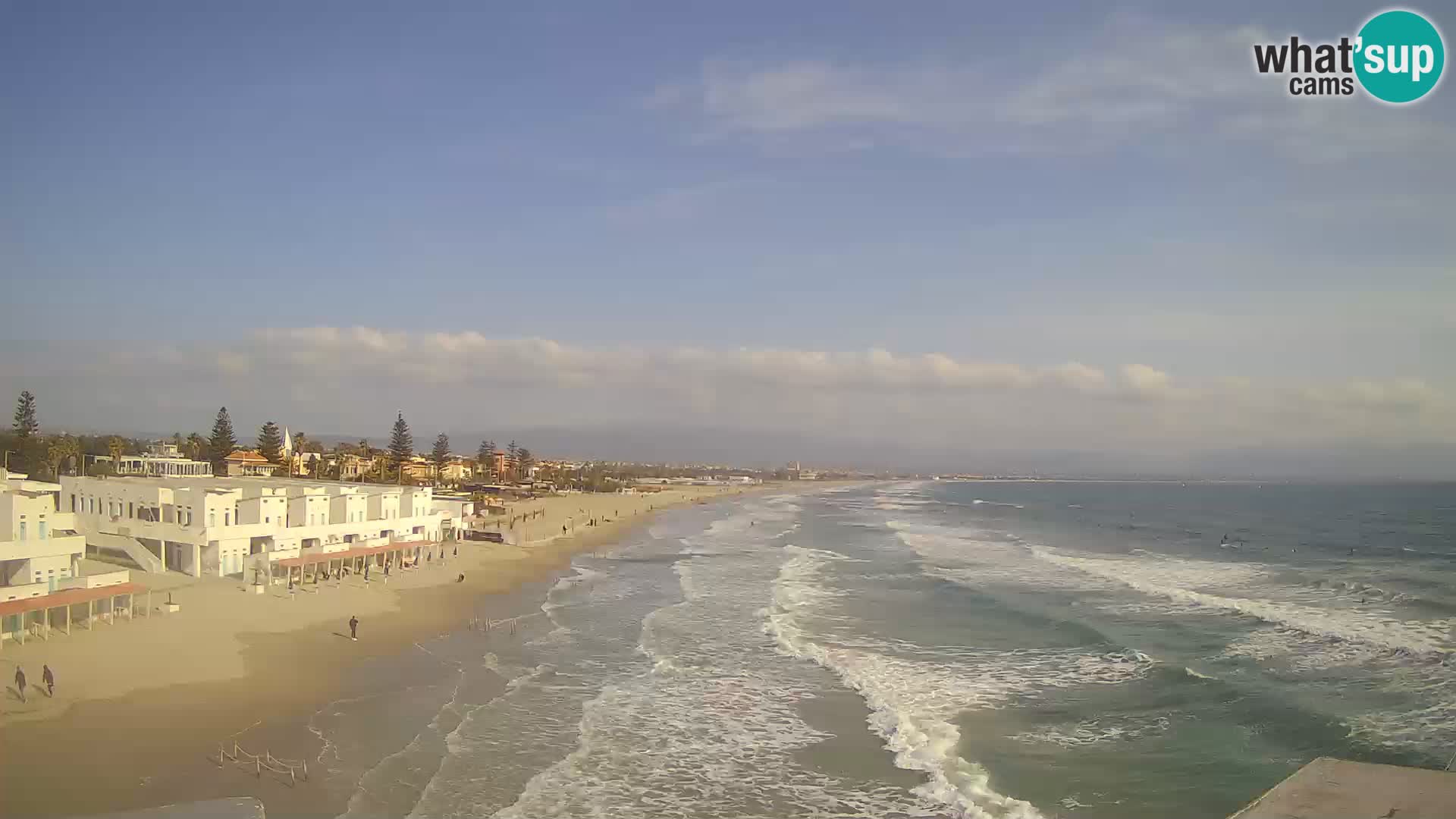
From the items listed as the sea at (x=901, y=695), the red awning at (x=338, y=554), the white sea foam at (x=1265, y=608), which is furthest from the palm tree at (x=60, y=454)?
the white sea foam at (x=1265, y=608)

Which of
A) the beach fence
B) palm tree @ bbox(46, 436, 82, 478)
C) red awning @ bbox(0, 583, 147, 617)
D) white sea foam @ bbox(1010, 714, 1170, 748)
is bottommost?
white sea foam @ bbox(1010, 714, 1170, 748)

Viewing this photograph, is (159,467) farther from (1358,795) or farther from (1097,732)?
(1358,795)

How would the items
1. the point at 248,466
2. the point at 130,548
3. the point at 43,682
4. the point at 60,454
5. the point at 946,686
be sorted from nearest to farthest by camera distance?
the point at 43,682 → the point at 946,686 → the point at 130,548 → the point at 60,454 → the point at 248,466

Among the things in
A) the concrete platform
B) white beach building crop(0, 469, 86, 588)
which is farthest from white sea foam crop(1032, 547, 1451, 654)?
white beach building crop(0, 469, 86, 588)

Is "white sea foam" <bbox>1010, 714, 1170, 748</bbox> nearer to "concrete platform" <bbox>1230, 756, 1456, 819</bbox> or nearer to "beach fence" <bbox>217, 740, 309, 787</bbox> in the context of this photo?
"concrete platform" <bbox>1230, 756, 1456, 819</bbox>

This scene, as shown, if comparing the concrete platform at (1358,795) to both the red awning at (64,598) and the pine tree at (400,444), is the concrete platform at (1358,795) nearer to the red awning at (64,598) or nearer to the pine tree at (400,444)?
the red awning at (64,598)

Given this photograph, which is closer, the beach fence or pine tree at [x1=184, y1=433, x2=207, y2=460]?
the beach fence

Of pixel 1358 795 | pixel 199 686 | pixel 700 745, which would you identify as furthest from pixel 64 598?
pixel 1358 795
